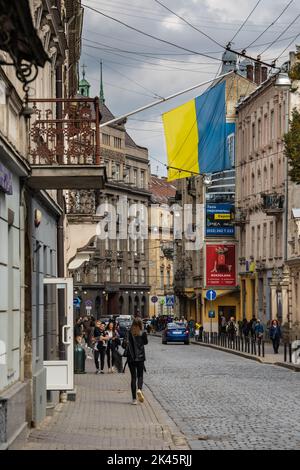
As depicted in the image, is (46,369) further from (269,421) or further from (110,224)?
(110,224)

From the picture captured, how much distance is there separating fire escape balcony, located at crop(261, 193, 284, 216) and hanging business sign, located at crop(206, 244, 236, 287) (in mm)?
14296

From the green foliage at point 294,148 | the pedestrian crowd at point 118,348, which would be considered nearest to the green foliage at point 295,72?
the green foliage at point 294,148

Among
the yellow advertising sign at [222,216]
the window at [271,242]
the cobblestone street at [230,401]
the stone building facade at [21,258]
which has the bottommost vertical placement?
the cobblestone street at [230,401]

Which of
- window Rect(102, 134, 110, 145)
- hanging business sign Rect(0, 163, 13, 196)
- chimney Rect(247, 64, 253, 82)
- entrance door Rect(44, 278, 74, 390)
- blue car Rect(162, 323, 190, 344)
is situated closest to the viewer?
hanging business sign Rect(0, 163, 13, 196)

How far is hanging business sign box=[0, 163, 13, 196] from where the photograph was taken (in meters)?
12.0

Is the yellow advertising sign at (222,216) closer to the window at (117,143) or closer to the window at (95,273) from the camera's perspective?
the window at (117,143)

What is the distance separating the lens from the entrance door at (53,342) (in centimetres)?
1989

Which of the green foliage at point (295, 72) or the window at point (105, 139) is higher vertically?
the window at point (105, 139)

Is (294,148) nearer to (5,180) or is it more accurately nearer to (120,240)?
(5,180)

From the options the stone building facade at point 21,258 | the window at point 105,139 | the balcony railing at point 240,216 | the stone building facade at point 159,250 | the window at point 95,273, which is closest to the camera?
the stone building facade at point 21,258

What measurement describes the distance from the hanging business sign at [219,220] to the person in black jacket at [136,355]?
55.0 meters

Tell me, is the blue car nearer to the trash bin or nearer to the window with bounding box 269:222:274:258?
the window with bounding box 269:222:274:258

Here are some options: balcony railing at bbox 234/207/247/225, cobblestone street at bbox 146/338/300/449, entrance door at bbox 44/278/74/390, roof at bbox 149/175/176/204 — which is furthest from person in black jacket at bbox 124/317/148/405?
roof at bbox 149/175/176/204
